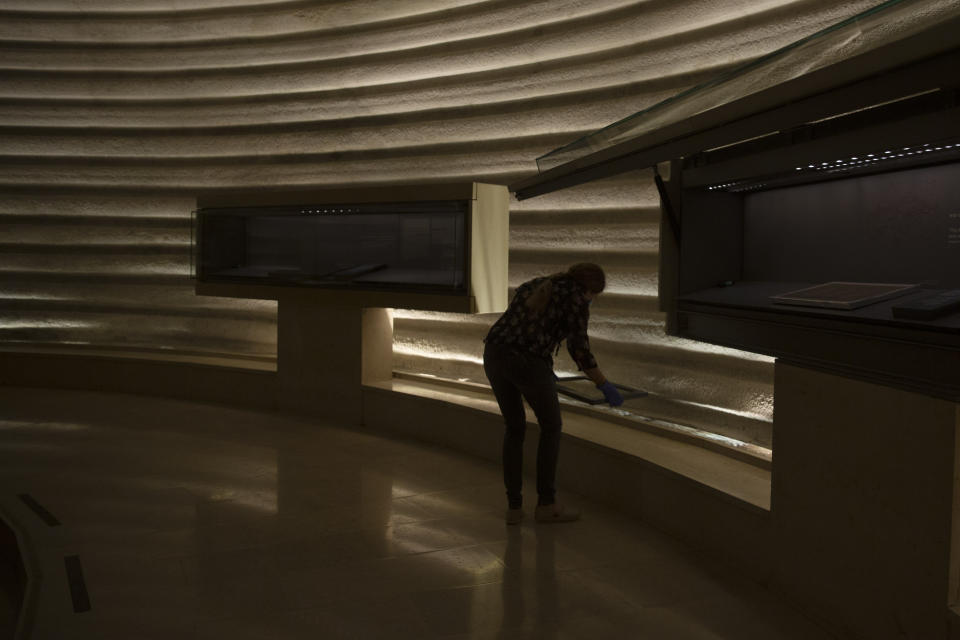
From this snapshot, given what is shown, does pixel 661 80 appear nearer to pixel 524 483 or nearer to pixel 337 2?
pixel 524 483

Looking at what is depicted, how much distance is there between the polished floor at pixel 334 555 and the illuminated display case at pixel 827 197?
125 centimetres

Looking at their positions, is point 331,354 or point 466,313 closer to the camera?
point 466,313

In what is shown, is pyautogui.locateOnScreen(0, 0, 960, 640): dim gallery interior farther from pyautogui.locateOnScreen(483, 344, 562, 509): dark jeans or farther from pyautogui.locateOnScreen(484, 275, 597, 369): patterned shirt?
pyautogui.locateOnScreen(484, 275, 597, 369): patterned shirt

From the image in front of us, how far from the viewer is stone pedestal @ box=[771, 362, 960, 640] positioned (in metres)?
2.93

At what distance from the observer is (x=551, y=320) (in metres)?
4.55

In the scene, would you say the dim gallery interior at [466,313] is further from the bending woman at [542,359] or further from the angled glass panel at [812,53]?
the bending woman at [542,359]

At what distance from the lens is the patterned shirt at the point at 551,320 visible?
4.51 meters

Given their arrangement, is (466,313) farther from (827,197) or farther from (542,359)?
(827,197)

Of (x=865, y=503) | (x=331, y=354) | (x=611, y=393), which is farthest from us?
(x=331, y=354)

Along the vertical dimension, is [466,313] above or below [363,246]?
below

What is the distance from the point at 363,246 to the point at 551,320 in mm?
3094

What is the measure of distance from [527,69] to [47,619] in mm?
5521

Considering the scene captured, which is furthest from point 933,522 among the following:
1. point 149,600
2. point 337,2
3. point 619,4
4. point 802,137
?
point 337,2

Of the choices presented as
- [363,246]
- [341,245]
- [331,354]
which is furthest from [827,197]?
[331,354]
